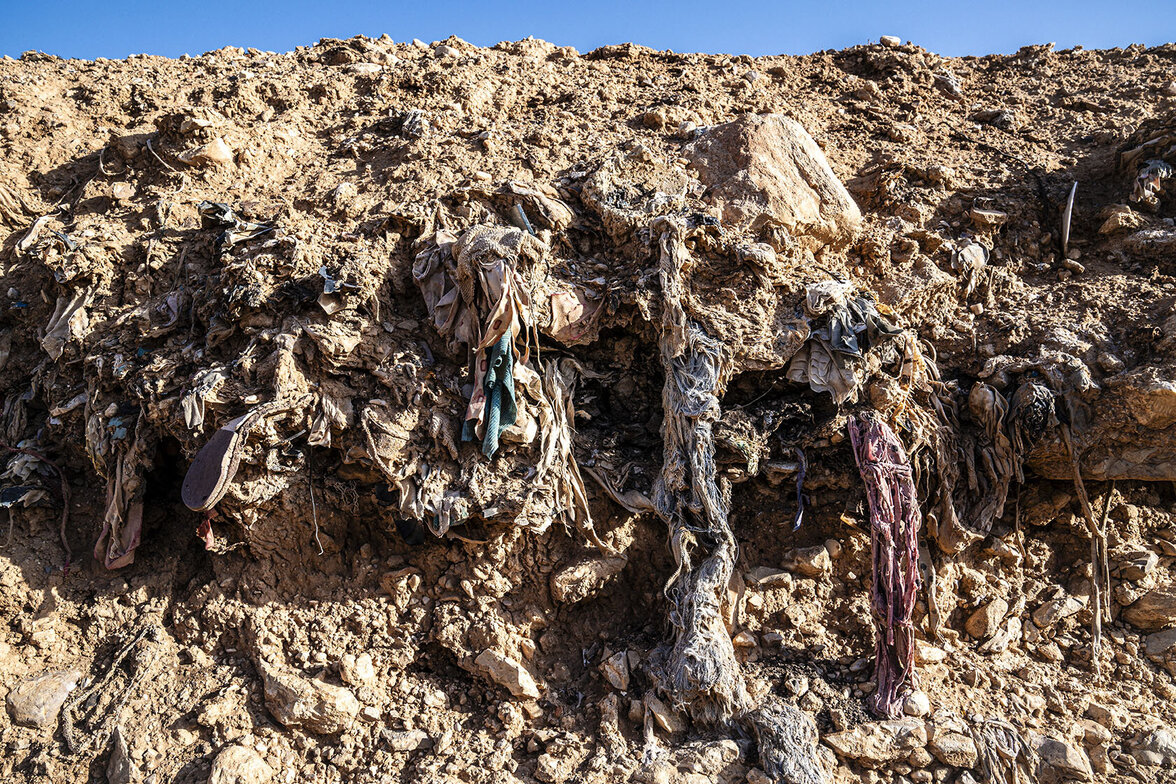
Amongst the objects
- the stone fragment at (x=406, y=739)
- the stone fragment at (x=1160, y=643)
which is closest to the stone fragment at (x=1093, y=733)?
the stone fragment at (x=1160, y=643)

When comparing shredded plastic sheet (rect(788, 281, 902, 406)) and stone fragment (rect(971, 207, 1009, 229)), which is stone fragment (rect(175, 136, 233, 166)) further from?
stone fragment (rect(971, 207, 1009, 229))

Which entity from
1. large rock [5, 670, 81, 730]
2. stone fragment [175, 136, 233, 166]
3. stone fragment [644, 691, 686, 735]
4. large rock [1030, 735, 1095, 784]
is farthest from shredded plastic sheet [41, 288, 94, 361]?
large rock [1030, 735, 1095, 784]

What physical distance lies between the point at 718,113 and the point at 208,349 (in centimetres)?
354

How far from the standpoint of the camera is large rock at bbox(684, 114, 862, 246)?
3645 mm

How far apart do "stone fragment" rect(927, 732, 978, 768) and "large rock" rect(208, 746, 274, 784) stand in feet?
7.77

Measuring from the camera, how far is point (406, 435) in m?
2.77

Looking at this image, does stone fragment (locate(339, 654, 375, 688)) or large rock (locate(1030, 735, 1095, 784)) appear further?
Result: stone fragment (locate(339, 654, 375, 688))

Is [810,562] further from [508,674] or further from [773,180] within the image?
[773,180]

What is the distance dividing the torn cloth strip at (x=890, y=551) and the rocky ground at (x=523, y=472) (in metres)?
0.09

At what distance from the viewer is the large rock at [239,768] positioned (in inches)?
89.0

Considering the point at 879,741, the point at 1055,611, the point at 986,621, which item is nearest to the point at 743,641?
the point at 879,741

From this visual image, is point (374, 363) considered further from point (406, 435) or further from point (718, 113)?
point (718, 113)

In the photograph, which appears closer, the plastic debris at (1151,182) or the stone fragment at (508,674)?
the stone fragment at (508,674)

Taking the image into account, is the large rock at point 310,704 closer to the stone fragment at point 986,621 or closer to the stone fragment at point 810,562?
the stone fragment at point 810,562
